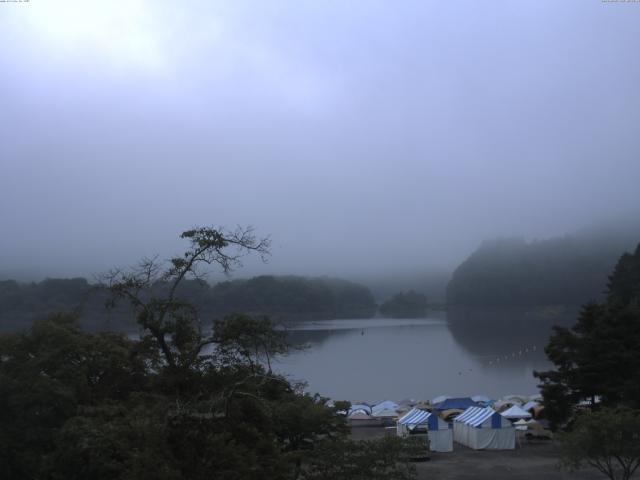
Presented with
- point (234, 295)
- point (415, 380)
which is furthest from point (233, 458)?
point (234, 295)

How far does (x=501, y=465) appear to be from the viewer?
59.9 ft

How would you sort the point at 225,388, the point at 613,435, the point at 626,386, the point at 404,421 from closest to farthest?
1. the point at 225,388
2. the point at 613,435
3. the point at 626,386
4. the point at 404,421

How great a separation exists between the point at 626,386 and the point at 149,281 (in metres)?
15.7

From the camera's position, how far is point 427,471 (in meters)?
17.5

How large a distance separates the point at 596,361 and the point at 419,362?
34682 millimetres

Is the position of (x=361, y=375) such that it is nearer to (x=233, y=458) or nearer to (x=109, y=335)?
(x=109, y=335)

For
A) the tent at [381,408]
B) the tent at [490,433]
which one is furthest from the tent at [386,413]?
the tent at [490,433]

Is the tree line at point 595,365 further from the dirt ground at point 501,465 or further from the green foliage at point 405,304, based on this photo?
the green foliage at point 405,304

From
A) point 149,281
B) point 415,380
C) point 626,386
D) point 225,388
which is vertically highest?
point 149,281

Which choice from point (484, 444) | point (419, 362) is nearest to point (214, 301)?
point (419, 362)

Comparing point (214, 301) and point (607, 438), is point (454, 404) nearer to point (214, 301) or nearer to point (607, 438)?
point (607, 438)

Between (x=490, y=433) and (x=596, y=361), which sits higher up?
(x=596, y=361)

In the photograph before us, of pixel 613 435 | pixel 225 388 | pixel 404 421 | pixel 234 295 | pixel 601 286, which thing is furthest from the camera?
pixel 601 286

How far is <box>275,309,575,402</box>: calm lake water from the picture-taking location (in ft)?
133
